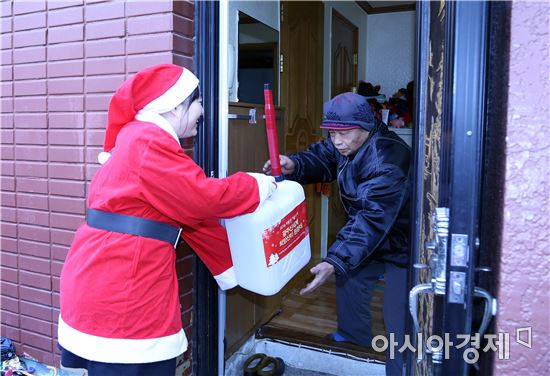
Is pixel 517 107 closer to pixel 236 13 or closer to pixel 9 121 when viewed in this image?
pixel 236 13

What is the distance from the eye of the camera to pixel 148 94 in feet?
5.06

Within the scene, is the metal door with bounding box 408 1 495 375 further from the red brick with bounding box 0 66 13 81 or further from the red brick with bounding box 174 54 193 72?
the red brick with bounding box 0 66 13 81

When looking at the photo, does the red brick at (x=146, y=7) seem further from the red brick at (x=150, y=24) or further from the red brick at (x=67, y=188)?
the red brick at (x=67, y=188)

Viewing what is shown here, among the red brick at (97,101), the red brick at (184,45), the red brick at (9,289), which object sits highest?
the red brick at (184,45)

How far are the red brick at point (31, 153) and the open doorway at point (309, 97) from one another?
2.99 feet

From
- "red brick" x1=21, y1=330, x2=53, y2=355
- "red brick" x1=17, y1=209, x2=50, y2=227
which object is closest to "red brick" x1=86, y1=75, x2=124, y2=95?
"red brick" x1=17, y1=209, x2=50, y2=227

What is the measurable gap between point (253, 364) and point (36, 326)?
115cm

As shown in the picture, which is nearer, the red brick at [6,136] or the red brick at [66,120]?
the red brick at [66,120]

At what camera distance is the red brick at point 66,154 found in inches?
87.9

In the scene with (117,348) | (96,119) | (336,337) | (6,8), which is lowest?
(336,337)

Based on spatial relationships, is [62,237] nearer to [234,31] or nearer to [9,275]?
[9,275]

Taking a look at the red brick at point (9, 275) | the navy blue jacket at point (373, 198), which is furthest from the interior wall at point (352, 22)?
the red brick at point (9, 275)

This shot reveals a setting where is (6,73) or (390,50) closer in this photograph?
(6,73)

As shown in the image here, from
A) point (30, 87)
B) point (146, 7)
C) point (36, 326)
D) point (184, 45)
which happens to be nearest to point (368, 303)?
point (184, 45)
